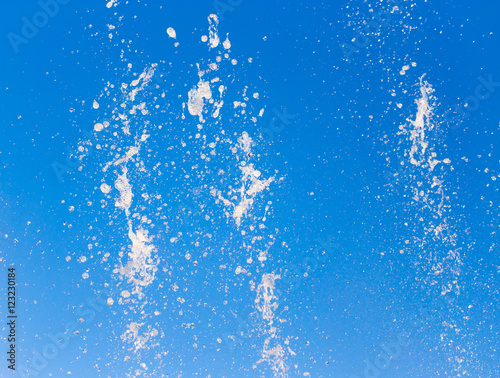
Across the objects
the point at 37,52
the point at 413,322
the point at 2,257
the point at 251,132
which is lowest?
the point at 413,322

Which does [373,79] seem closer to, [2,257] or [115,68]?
[115,68]

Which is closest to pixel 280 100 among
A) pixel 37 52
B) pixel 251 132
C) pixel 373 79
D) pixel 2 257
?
pixel 251 132

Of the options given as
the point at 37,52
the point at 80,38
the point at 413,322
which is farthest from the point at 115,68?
the point at 413,322

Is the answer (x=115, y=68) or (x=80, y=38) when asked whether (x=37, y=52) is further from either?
(x=115, y=68)

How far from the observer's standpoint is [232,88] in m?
4.14

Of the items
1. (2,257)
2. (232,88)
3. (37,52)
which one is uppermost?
(37,52)

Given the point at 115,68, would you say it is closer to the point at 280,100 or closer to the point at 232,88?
the point at 232,88

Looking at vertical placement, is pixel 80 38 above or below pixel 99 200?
above

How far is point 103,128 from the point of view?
4.15 m

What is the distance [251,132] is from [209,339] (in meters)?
1.58

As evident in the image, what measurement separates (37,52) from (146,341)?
2.29 metres

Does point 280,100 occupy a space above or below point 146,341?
above

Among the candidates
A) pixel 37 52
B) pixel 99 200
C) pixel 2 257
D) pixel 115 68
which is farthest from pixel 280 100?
pixel 2 257

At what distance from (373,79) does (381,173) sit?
701mm
